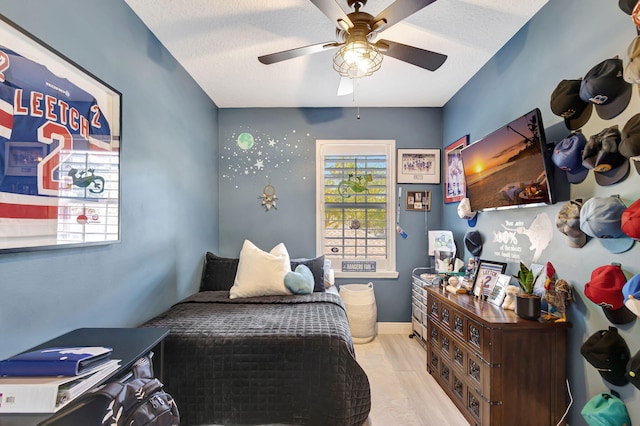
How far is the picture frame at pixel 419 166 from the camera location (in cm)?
375

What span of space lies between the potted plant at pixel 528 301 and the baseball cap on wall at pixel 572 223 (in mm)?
303

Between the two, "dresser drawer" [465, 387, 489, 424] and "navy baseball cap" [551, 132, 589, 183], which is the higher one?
"navy baseball cap" [551, 132, 589, 183]

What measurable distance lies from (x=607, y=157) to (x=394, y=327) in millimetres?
2811

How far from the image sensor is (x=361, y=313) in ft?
11.1

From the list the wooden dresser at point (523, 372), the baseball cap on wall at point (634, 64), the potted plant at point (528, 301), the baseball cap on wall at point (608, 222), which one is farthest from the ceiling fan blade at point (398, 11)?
the wooden dresser at point (523, 372)

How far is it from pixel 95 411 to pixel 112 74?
5.87 feet

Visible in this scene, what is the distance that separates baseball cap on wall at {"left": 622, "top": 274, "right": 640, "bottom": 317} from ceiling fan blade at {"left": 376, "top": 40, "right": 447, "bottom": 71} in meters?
1.51

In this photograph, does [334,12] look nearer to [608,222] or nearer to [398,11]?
[398,11]

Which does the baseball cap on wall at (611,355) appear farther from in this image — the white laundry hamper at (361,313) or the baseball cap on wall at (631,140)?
the white laundry hamper at (361,313)

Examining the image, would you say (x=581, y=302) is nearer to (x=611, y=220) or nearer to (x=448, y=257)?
(x=611, y=220)

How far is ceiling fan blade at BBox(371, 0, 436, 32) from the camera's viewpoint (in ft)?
4.91

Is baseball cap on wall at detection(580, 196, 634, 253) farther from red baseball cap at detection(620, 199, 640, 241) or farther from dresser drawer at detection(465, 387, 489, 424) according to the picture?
dresser drawer at detection(465, 387, 489, 424)

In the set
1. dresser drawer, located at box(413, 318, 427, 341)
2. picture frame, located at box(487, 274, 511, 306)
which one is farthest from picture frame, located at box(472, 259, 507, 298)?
dresser drawer, located at box(413, 318, 427, 341)

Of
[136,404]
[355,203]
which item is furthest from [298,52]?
[355,203]
